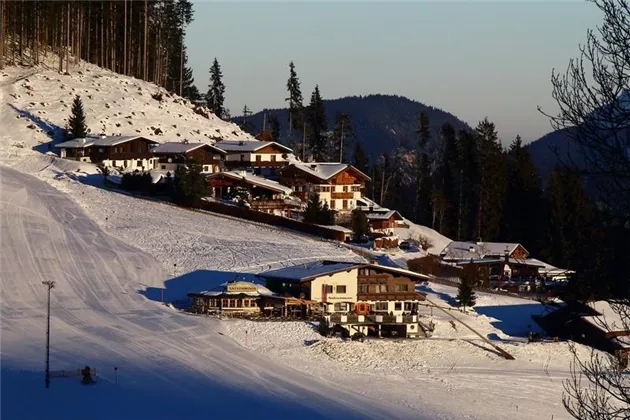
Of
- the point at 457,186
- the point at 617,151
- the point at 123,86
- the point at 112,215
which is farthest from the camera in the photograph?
the point at 123,86

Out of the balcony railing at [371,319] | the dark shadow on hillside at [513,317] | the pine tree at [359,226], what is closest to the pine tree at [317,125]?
the pine tree at [359,226]

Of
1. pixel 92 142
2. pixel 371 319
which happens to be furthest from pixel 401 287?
pixel 92 142

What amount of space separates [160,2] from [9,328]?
70.2 m

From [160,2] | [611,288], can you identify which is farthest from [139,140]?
[611,288]

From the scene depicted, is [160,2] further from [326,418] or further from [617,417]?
[617,417]

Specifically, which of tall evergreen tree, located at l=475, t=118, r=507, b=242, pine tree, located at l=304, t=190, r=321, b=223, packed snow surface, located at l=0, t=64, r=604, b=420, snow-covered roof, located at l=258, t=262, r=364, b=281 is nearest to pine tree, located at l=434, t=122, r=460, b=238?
tall evergreen tree, located at l=475, t=118, r=507, b=242

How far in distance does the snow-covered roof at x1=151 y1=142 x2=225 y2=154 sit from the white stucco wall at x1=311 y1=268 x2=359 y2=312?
93.7 feet

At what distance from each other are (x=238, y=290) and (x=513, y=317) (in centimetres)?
1433

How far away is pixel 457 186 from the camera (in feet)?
278

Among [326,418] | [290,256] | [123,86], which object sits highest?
[123,86]

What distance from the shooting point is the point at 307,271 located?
48.3 m

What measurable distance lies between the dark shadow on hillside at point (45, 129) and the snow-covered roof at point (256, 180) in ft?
46.5

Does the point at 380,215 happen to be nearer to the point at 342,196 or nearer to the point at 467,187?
the point at 342,196

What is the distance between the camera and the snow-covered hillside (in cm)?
7806
